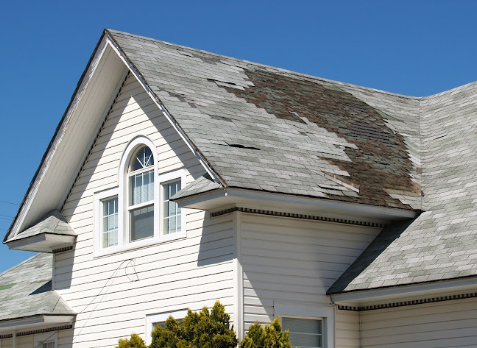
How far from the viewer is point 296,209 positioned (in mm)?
16000

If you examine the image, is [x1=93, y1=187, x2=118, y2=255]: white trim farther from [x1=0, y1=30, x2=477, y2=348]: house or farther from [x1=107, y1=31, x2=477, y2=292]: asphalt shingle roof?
[x1=107, y1=31, x2=477, y2=292]: asphalt shingle roof

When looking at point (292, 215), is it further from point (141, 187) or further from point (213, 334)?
point (141, 187)

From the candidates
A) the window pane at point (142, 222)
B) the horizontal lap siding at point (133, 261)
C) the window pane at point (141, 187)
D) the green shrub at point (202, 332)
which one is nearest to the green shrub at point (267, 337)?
the green shrub at point (202, 332)

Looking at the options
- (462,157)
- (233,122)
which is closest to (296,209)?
(233,122)

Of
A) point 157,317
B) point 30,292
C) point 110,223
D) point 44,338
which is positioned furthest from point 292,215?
point 30,292

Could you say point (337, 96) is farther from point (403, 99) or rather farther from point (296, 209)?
point (296, 209)

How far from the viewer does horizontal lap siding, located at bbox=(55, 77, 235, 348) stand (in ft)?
51.9

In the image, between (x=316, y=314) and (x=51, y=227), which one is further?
(x=51, y=227)

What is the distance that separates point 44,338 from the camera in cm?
1948

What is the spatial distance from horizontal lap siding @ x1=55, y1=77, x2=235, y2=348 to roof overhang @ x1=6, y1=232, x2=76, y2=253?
0.21 metres

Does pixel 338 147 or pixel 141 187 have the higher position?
pixel 338 147

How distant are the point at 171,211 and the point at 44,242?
3.54 m

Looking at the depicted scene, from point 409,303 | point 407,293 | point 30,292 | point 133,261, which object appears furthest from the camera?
point 30,292

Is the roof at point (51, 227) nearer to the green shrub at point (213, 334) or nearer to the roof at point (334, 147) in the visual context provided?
the roof at point (334, 147)
